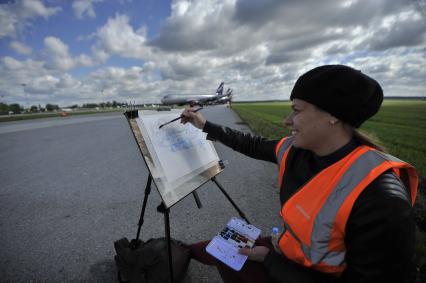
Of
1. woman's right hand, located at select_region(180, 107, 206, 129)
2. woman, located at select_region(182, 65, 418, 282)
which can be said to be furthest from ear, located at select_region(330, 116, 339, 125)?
woman's right hand, located at select_region(180, 107, 206, 129)

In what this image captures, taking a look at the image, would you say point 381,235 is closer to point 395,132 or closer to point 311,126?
point 311,126

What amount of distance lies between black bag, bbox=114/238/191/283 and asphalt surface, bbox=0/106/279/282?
0.50 m

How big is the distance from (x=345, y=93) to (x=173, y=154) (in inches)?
62.7

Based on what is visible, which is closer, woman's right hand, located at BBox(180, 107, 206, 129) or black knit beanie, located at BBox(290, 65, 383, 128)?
black knit beanie, located at BBox(290, 65, 383, 128)

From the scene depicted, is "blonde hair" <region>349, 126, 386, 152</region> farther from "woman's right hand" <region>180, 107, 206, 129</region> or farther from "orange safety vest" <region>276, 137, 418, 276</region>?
"woman's right hand" <region>180, 107, 206, 129</region>

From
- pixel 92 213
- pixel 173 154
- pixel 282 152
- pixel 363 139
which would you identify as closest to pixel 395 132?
pixel 282 152

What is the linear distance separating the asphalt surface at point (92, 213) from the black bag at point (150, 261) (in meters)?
0.50

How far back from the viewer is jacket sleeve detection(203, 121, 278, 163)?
7.29 ft

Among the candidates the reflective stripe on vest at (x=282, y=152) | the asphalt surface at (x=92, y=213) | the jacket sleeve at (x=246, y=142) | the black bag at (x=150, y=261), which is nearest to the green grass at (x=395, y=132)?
the reflective stripe on vest at (x=282, y=152)

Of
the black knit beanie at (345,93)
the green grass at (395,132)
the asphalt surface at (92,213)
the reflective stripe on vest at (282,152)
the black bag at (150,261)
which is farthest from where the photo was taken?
the green grass at (395,132)

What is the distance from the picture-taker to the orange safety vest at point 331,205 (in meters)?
1.14

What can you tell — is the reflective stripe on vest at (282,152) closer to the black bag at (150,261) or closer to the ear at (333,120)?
the ear at (333,120)

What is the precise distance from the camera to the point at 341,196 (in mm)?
1164

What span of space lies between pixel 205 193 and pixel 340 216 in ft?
13.2
